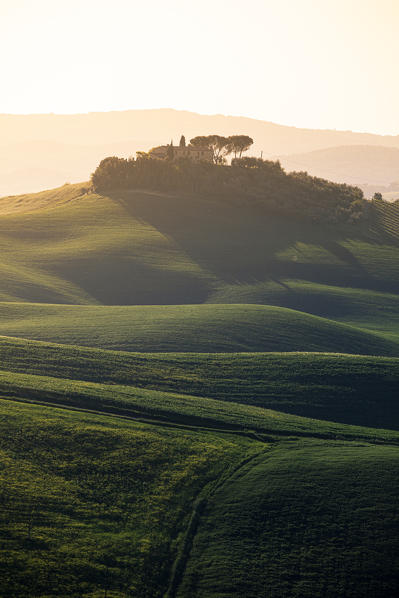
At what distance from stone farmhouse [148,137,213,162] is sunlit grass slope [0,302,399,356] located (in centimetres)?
7120

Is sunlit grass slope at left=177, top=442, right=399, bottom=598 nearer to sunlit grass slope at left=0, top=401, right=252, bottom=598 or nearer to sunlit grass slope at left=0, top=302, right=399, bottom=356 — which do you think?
sunlit grass slope at left=0, top=401, right=252, bottom=598

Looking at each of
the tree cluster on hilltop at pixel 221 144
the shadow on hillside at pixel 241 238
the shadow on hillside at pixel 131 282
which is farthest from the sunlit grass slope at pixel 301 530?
the tree cluster on hilltop at pixel 221 144

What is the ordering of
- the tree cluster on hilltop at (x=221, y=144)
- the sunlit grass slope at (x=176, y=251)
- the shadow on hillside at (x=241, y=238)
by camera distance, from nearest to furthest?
the sunlit grass slope at (x=176, y=251), the shadow on hillside at (x=241, y=238), the tree cluster on hilltop at (x=221, y=144)

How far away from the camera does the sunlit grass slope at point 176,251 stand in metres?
101

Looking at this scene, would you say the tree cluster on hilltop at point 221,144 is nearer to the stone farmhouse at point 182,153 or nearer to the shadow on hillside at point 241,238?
the stone farmhouse at point 182,153

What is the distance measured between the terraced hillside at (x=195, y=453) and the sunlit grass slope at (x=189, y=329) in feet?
0.89

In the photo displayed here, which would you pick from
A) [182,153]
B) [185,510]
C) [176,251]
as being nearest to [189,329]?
[185,510]

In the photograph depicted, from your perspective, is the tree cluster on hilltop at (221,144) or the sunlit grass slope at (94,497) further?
the tree cluster on hilltop at (221,144)

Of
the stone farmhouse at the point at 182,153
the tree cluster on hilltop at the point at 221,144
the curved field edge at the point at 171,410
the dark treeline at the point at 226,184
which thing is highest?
the tree cluster on hilltop at the point at 221,144

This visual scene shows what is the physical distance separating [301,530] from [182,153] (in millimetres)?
124812

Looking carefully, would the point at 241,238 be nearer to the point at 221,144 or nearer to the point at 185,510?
the point at 221,144

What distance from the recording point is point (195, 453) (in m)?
37.5

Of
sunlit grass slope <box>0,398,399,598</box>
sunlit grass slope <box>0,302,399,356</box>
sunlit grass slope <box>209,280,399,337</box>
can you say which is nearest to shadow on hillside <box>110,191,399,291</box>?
sunlit grass slope <box>209,280,399,337</box>

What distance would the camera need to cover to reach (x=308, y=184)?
5674 inches
